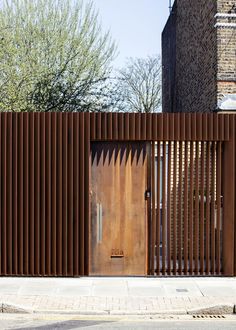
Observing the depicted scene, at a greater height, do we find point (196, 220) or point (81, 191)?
point (81, 191)

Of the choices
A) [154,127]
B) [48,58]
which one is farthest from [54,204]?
[48,58]

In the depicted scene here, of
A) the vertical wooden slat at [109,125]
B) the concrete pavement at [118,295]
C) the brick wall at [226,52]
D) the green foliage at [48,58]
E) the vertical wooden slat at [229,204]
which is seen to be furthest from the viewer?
the green foliage at [48,58]

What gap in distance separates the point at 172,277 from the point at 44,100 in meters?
15.3

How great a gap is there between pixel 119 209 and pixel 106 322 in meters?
2.82

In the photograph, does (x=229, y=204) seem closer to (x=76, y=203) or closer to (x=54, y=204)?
(x=76, y=203)

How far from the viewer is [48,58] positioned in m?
23.8

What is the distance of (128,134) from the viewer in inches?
381

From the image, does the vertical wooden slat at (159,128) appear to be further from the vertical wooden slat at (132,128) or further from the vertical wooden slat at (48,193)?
the vertical wooden slat at (48,193)

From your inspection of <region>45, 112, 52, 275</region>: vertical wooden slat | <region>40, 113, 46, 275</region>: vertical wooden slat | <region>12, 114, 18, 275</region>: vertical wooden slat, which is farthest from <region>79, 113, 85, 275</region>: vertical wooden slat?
<region>12, 114, 18, 275</region>: vertical wooden slat

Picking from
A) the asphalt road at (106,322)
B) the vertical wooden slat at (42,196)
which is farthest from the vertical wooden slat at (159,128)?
the asphalt road at (106,322)

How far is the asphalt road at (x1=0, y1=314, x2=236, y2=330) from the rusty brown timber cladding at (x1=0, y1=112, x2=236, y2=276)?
7.06 feet

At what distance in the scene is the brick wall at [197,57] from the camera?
13719mm

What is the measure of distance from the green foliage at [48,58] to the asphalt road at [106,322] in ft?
50.7

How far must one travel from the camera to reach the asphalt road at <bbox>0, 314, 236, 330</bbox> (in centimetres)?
718
